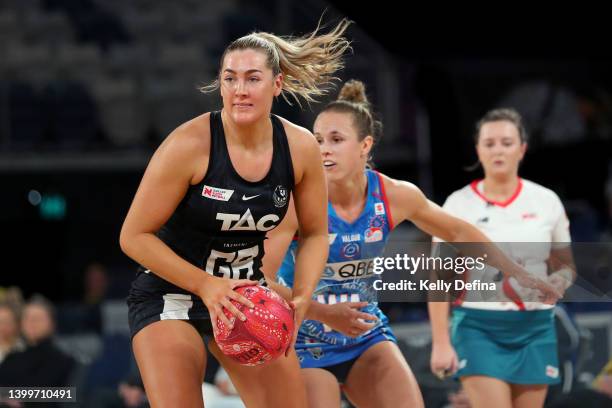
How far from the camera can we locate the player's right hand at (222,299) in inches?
122

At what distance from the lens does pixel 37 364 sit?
5113 millimetres

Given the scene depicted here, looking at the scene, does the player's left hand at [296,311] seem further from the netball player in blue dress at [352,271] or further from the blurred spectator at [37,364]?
the blurred spectator at [37,364]

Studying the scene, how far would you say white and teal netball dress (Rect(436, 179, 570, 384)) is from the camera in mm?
4625

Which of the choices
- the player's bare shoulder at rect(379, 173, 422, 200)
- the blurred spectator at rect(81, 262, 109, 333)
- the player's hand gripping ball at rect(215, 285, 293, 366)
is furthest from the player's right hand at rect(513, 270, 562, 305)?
the blurred spectator at rect(81, 262, 109, 333)

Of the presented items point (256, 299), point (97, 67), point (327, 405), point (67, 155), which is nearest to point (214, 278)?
point (256, 299)

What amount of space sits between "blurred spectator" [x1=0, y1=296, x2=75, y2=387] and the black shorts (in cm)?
167

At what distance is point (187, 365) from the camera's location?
325cm

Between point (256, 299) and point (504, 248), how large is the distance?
6.27 ft

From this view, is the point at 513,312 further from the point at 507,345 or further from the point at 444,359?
the point at 444,359

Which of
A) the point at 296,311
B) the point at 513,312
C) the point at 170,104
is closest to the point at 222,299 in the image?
the point at 296,311

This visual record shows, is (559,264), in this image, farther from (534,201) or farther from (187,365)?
(187,365)

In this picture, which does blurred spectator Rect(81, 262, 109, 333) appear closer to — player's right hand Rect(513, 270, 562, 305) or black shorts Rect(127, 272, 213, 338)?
player's right hand Rect(513, 270, 562, 305)

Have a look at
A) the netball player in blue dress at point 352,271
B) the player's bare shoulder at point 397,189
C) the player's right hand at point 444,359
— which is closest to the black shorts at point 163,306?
the netball player in blue dress at point 352,271

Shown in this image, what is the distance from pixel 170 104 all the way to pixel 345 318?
700 centimetres
